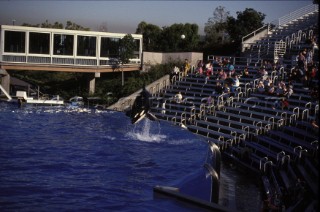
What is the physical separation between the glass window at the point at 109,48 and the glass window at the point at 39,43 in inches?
151

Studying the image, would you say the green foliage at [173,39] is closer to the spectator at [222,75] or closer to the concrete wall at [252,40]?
the concrete wall at [252,40]

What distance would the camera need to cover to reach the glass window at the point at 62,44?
99.6ft

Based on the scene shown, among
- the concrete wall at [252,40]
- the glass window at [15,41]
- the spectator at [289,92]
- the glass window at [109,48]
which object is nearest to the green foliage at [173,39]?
the glass window at [109,48]

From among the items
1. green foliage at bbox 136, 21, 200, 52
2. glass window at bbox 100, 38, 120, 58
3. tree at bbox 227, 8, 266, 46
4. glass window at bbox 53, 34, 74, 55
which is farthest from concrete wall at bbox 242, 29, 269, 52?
glass window at bbox 53, 34, 74, 55

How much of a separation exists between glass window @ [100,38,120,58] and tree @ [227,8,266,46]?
32.8 ft

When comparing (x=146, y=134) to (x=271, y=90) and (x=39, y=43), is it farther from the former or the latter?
(x=39, y=43)

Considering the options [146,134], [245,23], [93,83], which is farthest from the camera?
[245,23]

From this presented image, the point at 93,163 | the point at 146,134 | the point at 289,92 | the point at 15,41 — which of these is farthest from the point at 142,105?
the point at 15,41

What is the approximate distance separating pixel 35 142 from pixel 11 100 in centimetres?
1120

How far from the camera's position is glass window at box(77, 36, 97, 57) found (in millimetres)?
31000

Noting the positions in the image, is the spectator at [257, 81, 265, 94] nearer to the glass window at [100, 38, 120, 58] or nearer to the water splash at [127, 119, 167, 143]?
the water splash at [127, 119, 167, 143]

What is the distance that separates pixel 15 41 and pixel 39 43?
1559 mm

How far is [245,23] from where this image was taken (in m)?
36.1

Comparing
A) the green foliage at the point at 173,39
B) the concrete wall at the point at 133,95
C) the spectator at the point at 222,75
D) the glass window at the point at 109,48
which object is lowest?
the concrete wall at the point at 133,95
